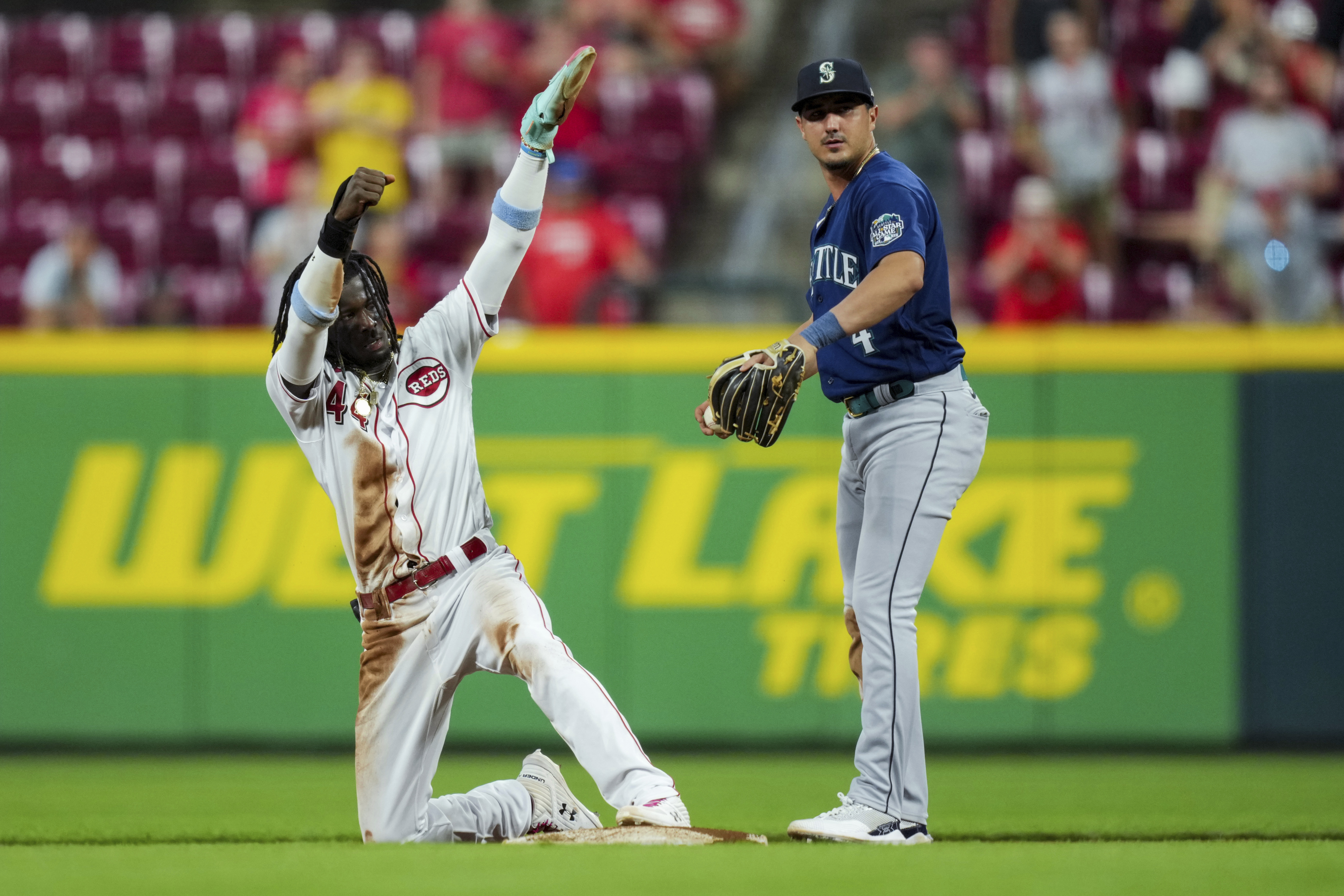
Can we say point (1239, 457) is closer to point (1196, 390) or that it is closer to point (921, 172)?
point (1196, 390)

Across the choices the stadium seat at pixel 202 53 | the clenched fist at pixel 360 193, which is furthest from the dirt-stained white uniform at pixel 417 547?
the stadium seat at pixel 202 53

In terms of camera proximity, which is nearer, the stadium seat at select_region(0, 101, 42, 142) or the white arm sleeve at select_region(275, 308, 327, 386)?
the white arm sleeve at select_region(275, 308, 327, 386)

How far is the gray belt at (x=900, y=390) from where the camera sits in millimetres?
4324

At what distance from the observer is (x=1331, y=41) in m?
9.77

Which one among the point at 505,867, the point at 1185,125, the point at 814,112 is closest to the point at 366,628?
the point at 505,867

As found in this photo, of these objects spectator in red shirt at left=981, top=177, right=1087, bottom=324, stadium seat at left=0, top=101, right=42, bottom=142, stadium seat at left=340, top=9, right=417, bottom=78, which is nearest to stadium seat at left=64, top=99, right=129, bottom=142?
stadium seat at left=0, top=101, right=42, bottom=142

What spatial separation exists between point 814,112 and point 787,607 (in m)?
3.30

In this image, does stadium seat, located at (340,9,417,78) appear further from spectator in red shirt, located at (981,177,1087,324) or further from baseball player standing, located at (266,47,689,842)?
baseball player standing, located at (266,47,689,842)

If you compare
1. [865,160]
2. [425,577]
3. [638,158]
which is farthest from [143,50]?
[865,160]

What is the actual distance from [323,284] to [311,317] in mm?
99

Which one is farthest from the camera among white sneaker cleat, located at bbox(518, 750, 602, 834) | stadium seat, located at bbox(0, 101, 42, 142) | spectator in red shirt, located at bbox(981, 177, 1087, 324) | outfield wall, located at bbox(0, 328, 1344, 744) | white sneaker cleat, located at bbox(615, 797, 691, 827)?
stadium seat, located at bbox(0, 101, 42, 142)

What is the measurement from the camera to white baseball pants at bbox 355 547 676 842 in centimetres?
430

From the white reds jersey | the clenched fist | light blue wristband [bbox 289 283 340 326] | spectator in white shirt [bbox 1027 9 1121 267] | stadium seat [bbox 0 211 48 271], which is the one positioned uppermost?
spectator in white shirt [bbox 1027 9 1121 267]

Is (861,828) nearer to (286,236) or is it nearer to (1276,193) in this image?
(1276,193)
